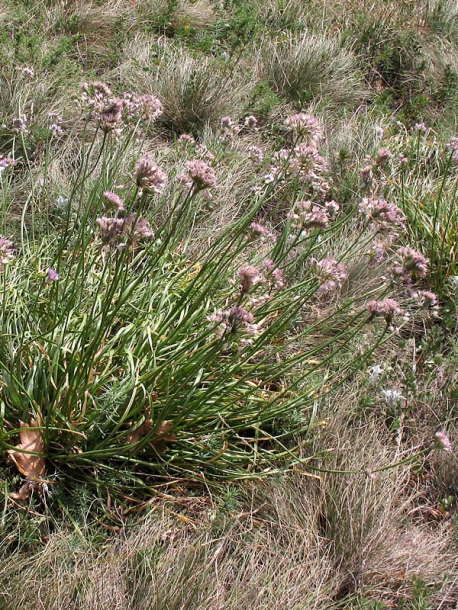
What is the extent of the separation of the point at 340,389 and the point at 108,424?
1125 mm

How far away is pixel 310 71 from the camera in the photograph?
19.2ft

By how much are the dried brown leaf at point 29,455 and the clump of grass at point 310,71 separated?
4001 millimetres

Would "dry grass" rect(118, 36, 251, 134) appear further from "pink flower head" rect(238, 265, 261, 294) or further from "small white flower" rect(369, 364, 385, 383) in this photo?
"pink flower head" rect(238, 265, 261, 294)

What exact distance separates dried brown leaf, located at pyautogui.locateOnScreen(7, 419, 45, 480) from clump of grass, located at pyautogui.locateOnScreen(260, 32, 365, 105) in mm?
4001

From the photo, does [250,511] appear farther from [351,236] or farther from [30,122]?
[30,122]

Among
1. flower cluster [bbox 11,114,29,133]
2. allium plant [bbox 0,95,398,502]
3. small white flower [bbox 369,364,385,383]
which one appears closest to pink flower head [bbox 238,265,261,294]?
allium plant [bbox 0,95,398,502]

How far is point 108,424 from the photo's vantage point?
8.75ft

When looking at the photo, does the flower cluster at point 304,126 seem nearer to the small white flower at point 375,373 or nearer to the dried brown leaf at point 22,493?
the small white flower at point 375,373

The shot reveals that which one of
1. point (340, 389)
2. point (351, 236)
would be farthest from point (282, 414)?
point (351, 236)

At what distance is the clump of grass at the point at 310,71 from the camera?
231 inches

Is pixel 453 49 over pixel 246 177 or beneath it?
over

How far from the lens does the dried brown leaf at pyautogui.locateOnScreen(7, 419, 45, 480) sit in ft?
8.22

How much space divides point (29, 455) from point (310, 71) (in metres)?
4.43

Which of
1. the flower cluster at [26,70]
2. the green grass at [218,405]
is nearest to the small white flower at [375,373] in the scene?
the green grass at [218,405]
